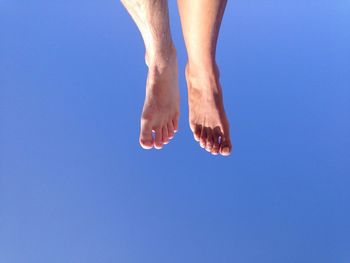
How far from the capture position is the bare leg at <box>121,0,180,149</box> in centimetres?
91

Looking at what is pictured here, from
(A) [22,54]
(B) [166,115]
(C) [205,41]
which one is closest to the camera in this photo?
(C) [205,41]

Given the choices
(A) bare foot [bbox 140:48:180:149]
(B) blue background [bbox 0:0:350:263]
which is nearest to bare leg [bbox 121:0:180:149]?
(A) bare foot [bbox 140:48:180:149]

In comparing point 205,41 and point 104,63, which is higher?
point 104,63

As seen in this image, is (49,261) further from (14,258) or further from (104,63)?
(104,63)

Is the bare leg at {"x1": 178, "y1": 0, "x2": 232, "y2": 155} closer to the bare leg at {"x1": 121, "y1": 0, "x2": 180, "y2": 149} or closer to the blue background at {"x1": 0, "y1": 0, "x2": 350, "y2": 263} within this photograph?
the bare leg at {"x1": 121, "y1": 0, "x2": 180, "y2": 149}

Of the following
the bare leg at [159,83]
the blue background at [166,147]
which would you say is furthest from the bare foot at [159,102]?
the blue background at [166,147]

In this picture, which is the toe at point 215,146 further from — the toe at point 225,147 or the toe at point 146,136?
the toe at point 146,136

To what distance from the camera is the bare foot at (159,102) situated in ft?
3.21

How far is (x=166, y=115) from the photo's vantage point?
1.02 m

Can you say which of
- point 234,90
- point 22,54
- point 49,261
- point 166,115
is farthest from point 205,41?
point 49,261

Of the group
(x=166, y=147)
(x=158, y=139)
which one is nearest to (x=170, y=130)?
(x=158, y=139)

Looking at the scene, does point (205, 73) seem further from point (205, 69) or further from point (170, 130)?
point (170, 130)

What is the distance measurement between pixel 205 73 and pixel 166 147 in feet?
2.81

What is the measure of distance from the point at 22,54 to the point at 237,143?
0.72 m
